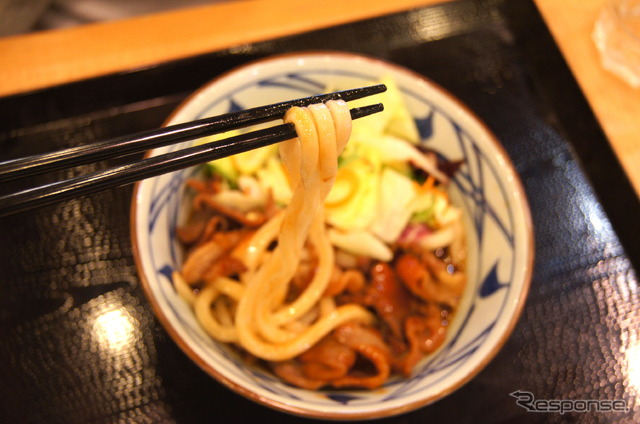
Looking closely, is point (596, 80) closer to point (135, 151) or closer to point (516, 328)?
point (516, 328)

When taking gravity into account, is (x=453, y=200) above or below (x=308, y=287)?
above

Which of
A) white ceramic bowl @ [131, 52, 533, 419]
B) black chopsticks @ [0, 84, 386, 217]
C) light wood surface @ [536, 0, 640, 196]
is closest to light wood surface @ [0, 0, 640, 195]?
light wood surface @ [536, 0, 640, 196]

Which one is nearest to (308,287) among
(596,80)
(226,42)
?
(226,42)

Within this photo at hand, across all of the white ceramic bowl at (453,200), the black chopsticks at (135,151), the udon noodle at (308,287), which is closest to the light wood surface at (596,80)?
the white ceramic bowl at (453,200)

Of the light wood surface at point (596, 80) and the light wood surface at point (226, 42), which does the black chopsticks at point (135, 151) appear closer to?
the light wood surface at point (226, 42)

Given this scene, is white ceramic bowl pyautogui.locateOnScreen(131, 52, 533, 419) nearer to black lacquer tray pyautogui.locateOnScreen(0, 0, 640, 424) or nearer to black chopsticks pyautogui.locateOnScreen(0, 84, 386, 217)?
black lacquer tray pyautogui.locateOnScreen(0, 0, 640, 424)

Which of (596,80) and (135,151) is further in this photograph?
(596,80)

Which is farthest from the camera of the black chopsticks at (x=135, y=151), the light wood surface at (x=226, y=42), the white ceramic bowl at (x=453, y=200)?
the light wood surface at (x=226, y=42)
